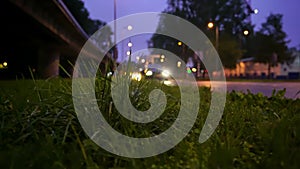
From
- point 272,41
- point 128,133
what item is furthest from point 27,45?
point 272,41

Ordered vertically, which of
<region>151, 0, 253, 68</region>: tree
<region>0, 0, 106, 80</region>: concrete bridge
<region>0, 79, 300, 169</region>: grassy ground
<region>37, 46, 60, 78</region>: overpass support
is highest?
<region>151, 0, 253, 68</region>: tree

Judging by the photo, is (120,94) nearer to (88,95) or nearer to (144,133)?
(88,95)

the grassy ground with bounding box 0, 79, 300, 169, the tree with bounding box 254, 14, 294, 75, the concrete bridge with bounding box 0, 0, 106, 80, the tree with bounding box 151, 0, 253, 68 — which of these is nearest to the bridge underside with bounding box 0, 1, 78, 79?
the concrete bridge with bounding box 0, 0, 106, 80

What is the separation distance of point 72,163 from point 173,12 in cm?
7598

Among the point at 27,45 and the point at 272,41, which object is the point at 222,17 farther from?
the point at 27,45

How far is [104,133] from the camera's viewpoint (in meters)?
3.27

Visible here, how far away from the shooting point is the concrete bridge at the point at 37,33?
2248 centimetres

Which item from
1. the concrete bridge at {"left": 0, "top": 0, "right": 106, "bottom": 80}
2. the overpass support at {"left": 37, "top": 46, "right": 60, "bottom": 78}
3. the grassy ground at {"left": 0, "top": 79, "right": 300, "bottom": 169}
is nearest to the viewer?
the grassy ground at {"left": 0, "top": 79, "right": 300, "bottom": 169}

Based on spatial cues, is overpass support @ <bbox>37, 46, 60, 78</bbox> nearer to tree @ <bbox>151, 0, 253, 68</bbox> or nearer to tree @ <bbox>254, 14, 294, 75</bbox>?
tree @ <bbox>151, 0, 253, 68</bbox>

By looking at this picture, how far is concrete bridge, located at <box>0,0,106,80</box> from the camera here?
885 inches

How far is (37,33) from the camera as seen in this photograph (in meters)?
31.7

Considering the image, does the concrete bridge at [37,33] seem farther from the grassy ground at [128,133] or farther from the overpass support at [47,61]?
the grassy ground at [128,133]

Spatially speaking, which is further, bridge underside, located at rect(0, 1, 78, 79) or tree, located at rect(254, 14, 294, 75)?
tree, located at rect(254, 14, 294, 75)

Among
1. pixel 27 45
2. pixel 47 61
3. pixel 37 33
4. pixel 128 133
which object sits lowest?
pixel 128 133
